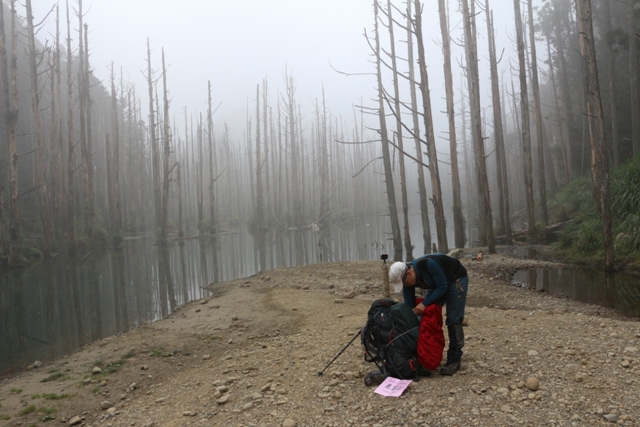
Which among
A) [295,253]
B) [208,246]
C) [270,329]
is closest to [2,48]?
[208,246]

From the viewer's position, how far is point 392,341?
4055 millimetres

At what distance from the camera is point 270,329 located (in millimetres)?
7094

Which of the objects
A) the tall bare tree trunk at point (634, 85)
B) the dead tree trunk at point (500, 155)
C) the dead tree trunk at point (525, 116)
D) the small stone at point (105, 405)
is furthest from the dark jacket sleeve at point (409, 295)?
the tall bare tree trunk at point (634, 85)

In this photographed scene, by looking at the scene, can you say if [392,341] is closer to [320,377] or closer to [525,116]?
[320,377]

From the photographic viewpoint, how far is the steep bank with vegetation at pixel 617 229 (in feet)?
33.7

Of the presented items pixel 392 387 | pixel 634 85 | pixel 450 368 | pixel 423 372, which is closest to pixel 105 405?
pixel 392 387

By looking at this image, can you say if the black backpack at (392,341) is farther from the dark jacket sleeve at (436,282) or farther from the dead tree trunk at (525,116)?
the dead tree trunk at (525,116)

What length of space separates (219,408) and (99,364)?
2.76m

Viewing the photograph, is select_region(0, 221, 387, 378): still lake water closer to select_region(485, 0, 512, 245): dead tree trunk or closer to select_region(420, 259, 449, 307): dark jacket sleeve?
select_region(485, 0, 512, 245): dead tree trunk

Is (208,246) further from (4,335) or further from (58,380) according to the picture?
(58,380)

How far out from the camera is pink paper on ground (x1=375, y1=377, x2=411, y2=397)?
3.68m

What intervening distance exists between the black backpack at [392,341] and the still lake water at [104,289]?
5271 mm

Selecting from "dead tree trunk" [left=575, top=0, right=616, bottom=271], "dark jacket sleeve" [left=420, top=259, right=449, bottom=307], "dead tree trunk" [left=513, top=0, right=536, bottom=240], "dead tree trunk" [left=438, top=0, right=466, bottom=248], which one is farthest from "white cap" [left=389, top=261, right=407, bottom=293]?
"dead tree trunk" [left=513, top=0, right=536, bottom=240]

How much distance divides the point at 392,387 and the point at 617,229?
404 inches
